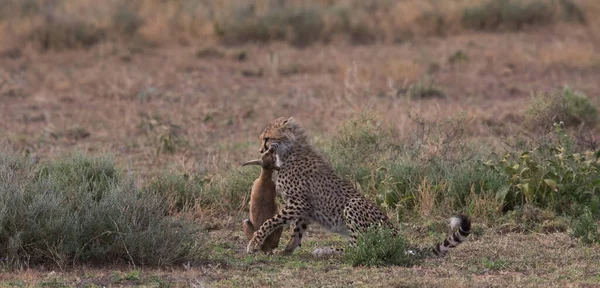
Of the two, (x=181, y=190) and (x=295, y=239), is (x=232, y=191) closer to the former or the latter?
(x=181, y=190)

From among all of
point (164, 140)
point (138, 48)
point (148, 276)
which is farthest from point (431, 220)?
point (138, 48)

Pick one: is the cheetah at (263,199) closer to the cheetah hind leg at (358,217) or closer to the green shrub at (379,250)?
the cheetah hind leg at (358,217)

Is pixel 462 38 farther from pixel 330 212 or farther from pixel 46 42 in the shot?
pixel 330 212

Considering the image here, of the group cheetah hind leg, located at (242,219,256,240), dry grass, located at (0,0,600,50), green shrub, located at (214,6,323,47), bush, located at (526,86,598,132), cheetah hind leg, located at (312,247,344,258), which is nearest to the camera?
cheetah hind leg, located at (312,247,344,258)

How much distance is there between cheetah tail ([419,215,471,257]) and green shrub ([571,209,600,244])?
3.85ft

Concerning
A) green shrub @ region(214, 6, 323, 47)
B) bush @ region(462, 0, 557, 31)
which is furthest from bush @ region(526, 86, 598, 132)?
bush @ region(462, 0, 557, 31)

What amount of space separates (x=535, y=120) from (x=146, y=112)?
5.59 meters

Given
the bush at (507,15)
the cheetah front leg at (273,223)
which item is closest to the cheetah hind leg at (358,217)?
the cheetah front leg at (273,223)

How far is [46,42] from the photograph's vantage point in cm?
1978

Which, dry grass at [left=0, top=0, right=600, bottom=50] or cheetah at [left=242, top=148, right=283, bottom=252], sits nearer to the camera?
cheetah at [left=242, top=148, right=283, bottom=252]

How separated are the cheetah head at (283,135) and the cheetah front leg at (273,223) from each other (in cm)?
68

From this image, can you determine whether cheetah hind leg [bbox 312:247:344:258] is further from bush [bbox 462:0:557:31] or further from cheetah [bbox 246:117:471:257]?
bush [bbox 462:0:557:31]

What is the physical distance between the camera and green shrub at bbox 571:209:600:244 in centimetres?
802

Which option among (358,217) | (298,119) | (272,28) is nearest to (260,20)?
(272,28)
